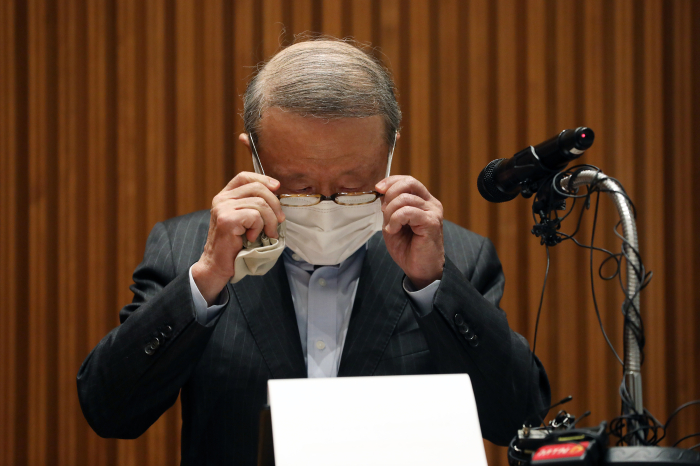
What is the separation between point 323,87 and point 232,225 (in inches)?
18.2

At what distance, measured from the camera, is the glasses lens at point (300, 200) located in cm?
149

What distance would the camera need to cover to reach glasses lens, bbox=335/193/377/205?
1503 mm

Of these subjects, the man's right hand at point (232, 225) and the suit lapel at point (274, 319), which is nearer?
the man's right hand at point (232, 225)

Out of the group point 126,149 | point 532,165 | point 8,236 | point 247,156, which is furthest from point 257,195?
point 8,236

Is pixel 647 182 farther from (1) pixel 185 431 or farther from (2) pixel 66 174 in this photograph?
(2) pixel 66 174

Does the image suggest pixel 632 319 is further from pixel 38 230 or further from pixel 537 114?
pixel 38 230

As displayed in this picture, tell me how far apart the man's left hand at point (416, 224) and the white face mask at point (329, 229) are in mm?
165

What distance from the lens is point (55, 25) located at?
261 centimetres

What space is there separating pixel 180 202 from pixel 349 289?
1.14 meters

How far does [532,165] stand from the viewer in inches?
36.3

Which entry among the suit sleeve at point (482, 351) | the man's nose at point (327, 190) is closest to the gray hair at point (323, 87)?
the man's nose at point (327, 190)

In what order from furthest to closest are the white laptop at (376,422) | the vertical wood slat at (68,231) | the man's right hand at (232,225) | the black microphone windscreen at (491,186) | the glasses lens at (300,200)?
the vertical wood slat at (68,231)
the glasses lens at (300,200)
the man's right hand at (232,225)
the black microphone windscreen at (491,186)
the white laptop at (376,422)

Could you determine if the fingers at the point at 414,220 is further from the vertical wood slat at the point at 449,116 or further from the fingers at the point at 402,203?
the vertical wood slat at the point at 449,116

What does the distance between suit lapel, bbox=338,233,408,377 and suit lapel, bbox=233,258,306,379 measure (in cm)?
13
